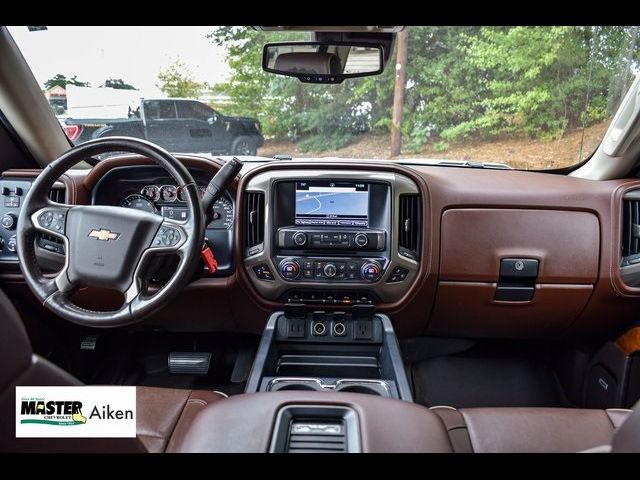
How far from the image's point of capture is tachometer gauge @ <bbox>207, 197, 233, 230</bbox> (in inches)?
102

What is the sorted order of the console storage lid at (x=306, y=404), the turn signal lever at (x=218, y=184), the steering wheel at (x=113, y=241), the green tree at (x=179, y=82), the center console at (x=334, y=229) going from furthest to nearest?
1. the green tree at (x=179, y=82)
2. the center console at (x=334, y=229)
3. the turn signal lever at (x=218, y=184)
4. the steering wheel at (x=113, y=241)
5. the console storage lid at (x=306, y=404)

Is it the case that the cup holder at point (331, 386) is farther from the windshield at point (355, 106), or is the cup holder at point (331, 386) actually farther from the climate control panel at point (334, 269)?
the windshield at point (355, 106)

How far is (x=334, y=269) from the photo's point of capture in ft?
8.18

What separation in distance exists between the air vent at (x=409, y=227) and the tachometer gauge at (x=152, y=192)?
1.29 metres

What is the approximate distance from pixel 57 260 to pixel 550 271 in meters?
2.49

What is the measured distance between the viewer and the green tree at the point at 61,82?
2715mm

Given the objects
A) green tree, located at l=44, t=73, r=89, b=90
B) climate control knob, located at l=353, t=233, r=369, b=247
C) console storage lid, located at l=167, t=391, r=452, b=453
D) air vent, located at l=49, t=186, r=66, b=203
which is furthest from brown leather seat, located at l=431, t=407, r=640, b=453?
green tree, located at l=44, t=73, r=89, b=90

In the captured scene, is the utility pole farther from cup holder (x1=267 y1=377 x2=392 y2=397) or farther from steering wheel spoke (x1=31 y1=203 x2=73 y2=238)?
steering wheel spoke (x1=31 y1=203 x2=73 y2=238)

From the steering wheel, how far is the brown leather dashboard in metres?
0.50

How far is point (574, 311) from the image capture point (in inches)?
105

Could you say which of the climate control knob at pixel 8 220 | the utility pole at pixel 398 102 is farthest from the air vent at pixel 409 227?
the climate control knob at pixel 8 220

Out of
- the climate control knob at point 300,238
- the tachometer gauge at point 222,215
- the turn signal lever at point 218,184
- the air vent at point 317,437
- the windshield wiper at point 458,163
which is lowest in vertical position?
the air vent at point 317,437

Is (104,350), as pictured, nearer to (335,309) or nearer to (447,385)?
(335,309)

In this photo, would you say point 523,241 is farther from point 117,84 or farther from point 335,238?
point 117,84
